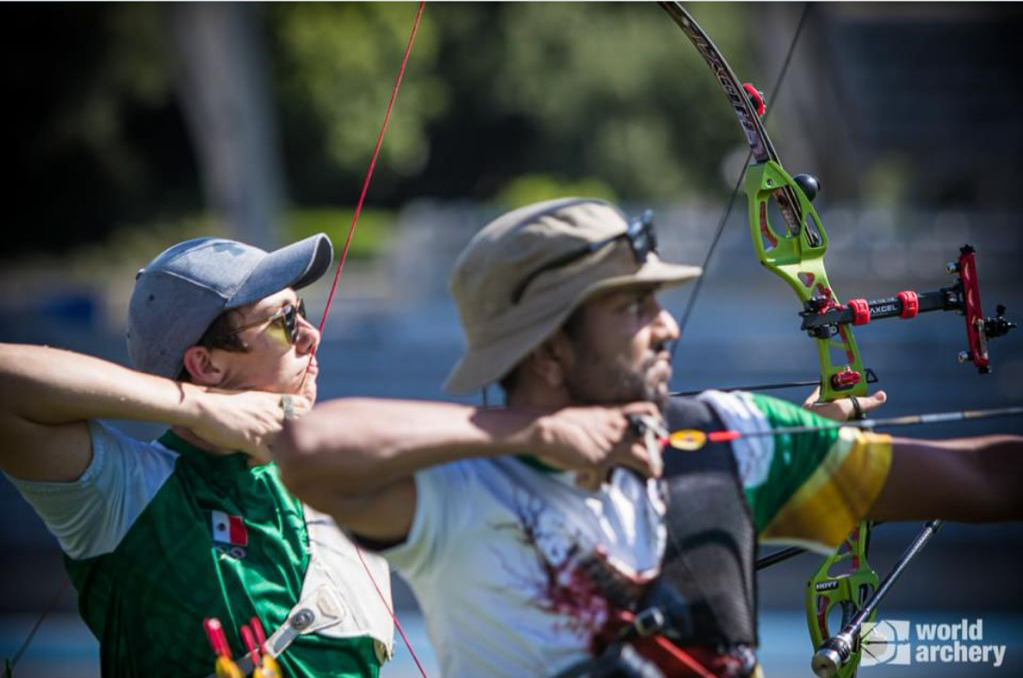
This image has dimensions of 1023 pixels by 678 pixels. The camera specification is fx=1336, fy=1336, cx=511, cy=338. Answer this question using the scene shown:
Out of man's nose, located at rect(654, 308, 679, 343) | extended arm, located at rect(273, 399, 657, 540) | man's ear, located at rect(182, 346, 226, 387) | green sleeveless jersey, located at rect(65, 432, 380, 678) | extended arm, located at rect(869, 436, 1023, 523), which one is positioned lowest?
green sleeveless jersey, located at rect(65, 432, 380, 678)

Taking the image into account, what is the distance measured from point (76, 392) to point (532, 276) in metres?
0.97

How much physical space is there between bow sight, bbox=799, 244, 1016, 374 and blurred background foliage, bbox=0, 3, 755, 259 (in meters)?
21.8

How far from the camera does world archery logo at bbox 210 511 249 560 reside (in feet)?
8.87

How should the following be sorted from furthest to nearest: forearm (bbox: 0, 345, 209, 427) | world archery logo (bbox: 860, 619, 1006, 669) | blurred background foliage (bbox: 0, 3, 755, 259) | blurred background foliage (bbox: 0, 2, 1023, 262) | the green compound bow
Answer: blurred background foliage (bbox: 0, 3, 755, 259)
blurred background foliage (bbox: 0, 2, 1023, 262)
world archery logo (bbox: 860, 619, 1006, 669)
the green compound bow
forearm (bbox: 0, 345, 209, 427)

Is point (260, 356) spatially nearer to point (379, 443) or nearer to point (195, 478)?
point (195, 478)

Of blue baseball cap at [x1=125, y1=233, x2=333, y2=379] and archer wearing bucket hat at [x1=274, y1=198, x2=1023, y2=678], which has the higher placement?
blue baseball cap at [x1=125, y1=233, x2=333, y2=379]

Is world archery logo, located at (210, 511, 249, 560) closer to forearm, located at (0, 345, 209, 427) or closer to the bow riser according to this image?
forearm, located at (0, 345, 209, 427)

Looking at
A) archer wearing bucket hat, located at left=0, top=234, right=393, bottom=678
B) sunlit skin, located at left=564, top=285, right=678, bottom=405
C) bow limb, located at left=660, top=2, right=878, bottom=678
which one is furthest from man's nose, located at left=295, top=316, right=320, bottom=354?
bow limb, located at left=660, top=2, right=878, bottom=678

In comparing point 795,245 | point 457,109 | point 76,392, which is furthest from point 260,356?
point 457,109

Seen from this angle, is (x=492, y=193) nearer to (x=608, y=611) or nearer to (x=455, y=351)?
(x=455, y=351)

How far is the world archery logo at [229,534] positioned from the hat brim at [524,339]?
0.82m

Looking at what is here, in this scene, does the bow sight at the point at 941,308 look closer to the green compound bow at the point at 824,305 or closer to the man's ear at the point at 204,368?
the green compound bow at the point at 824,305

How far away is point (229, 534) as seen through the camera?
2715mm

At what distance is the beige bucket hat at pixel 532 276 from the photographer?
2047mm
